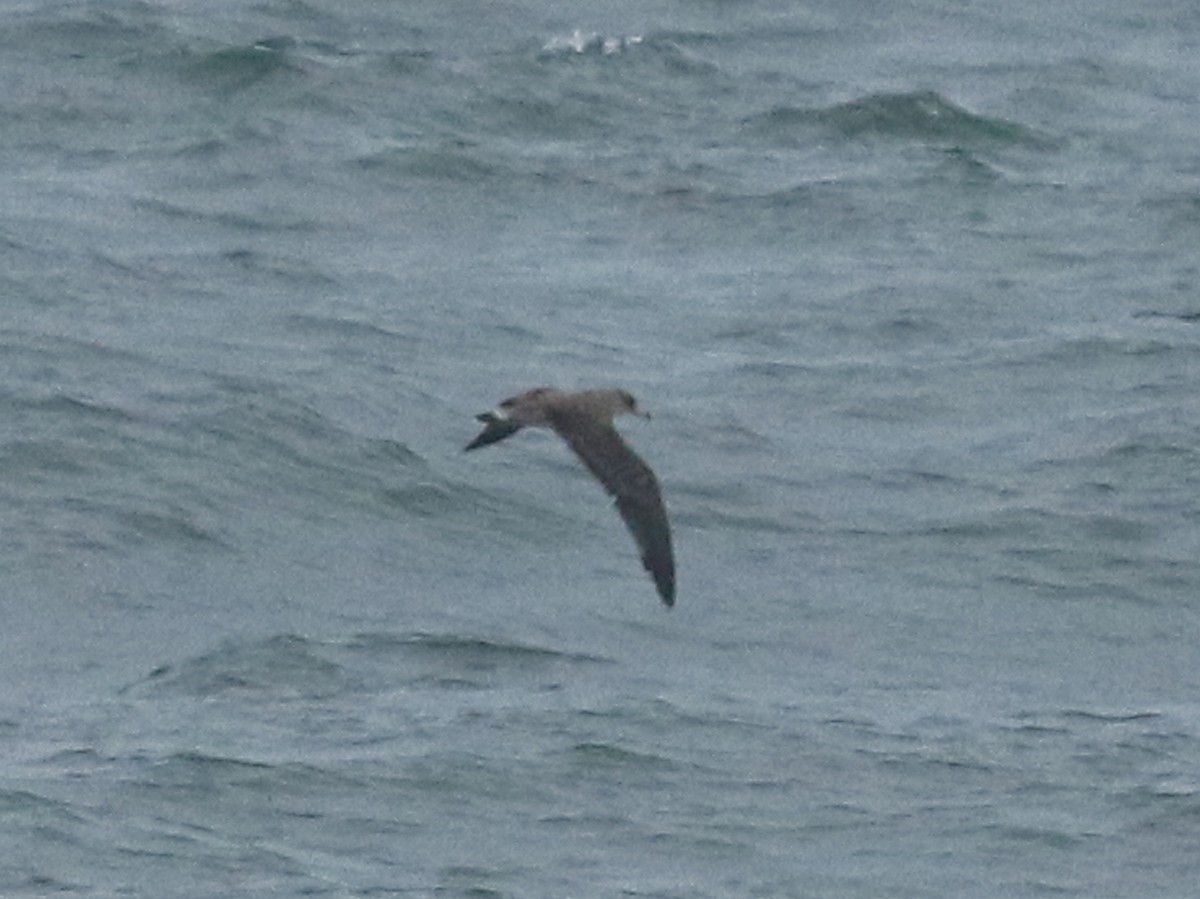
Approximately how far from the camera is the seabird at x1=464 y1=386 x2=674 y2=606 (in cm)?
1183

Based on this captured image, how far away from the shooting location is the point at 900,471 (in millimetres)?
17234

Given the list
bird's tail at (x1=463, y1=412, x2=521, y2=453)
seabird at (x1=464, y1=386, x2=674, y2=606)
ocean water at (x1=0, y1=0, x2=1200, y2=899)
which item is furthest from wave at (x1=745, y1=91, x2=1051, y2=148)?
bird's tail at (x1=463, y1=412, x2=521, y2=453)

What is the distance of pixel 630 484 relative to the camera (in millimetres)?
11883

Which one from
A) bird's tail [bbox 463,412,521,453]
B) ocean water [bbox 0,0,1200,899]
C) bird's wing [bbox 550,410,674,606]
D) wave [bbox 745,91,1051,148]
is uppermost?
bird's tail [bbox 463,412,521,453]

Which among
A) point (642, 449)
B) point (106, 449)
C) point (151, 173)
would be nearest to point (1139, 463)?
point (642, 449)

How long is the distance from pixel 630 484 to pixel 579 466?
16.9 feet

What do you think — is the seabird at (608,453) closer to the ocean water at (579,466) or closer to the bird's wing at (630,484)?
the bird's wing at (630,484)

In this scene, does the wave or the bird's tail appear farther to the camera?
the wave

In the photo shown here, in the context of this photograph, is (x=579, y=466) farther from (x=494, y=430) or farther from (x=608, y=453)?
(x=494, y=430)

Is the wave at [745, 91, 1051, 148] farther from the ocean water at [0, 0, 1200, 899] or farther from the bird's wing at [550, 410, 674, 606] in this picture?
the bird's wing at [550, 410, 674, 606]

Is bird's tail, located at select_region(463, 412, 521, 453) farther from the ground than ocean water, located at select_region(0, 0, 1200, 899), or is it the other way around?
bird's tail, located at select_region(463, 412, 521, 453)

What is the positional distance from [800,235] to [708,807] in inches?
333

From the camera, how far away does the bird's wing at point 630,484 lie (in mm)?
11828

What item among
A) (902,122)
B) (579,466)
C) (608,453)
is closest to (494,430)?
(608,453)
